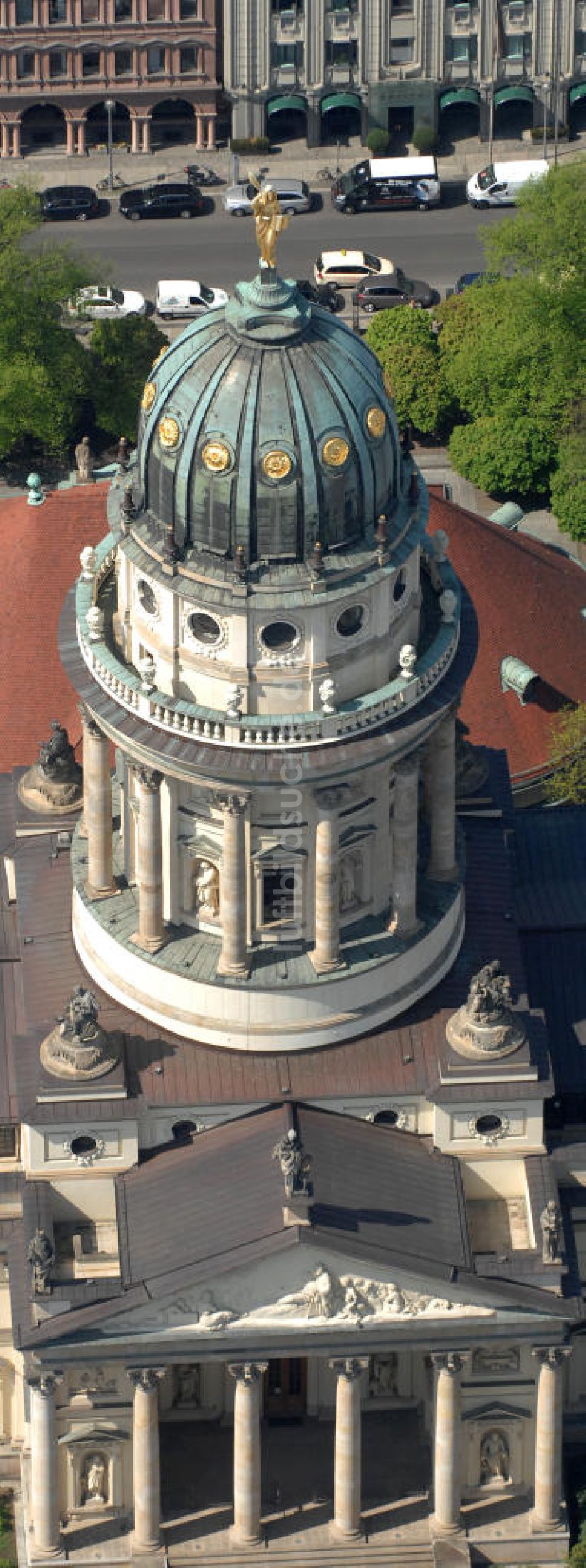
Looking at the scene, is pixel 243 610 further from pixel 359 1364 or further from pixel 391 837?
pixel 359 1364

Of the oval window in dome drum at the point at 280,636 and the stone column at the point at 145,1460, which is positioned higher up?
the oval window in dome drum at the point at 280,636

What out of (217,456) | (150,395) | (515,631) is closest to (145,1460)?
(217,456)

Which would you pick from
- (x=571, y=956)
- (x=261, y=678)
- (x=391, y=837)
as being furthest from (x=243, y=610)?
(x=571, y=956)

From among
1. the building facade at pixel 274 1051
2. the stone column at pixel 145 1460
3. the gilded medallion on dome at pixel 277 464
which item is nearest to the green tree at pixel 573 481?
the building facade at pixel 274 1051

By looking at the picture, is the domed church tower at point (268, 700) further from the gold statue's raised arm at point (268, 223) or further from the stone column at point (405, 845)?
the gold statue's raised arm at point (268, 223)

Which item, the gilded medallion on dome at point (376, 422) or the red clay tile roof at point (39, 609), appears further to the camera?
the red clay tile roof at point (39, 609)

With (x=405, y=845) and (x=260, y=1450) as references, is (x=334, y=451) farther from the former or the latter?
(x=260, y=1450)
